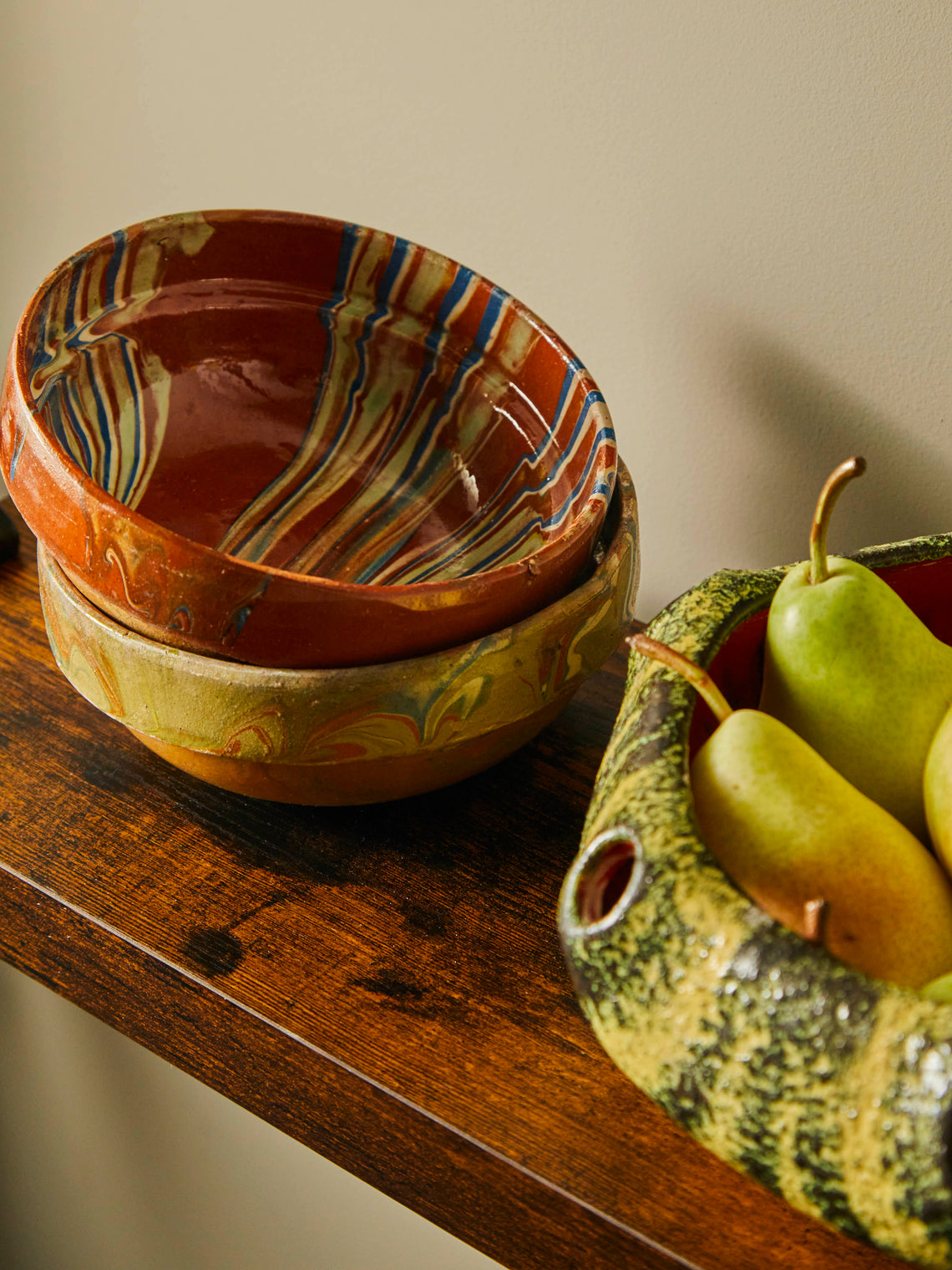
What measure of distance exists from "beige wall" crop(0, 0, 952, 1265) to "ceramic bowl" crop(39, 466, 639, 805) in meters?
0.15

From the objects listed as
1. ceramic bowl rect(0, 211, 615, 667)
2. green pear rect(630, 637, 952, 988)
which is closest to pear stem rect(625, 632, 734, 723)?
green pear rect(630, 637, 952, 988)

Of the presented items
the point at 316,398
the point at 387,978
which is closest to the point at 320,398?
the point at 316,398

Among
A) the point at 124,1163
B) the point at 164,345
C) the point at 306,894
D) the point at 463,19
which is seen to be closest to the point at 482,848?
the point at 306,894

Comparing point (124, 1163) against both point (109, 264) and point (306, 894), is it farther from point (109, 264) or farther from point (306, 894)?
point (109, 264)

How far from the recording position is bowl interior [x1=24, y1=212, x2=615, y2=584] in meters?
0.53

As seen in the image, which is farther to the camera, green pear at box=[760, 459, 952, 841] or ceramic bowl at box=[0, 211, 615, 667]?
ceramic bowl at box=[0, 211, 615, 667]

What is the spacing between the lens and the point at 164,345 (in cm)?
56

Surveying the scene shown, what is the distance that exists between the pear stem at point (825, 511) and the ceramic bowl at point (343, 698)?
0.09 metres

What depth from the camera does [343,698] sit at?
1.31ft

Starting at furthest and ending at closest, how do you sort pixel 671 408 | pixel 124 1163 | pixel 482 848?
pixel 124 1163 → pixel 671 408 → pixel 482 848

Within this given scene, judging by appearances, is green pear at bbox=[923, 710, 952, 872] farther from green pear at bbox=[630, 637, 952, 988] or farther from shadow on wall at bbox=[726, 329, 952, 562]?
shadow on wall at bbox=[726, 329, 952, 562]

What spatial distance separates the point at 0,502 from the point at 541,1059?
0.46m

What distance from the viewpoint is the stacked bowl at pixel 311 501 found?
40cm

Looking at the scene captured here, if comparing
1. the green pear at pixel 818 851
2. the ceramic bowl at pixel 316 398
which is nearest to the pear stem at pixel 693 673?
the green pear at pixel 818 851
